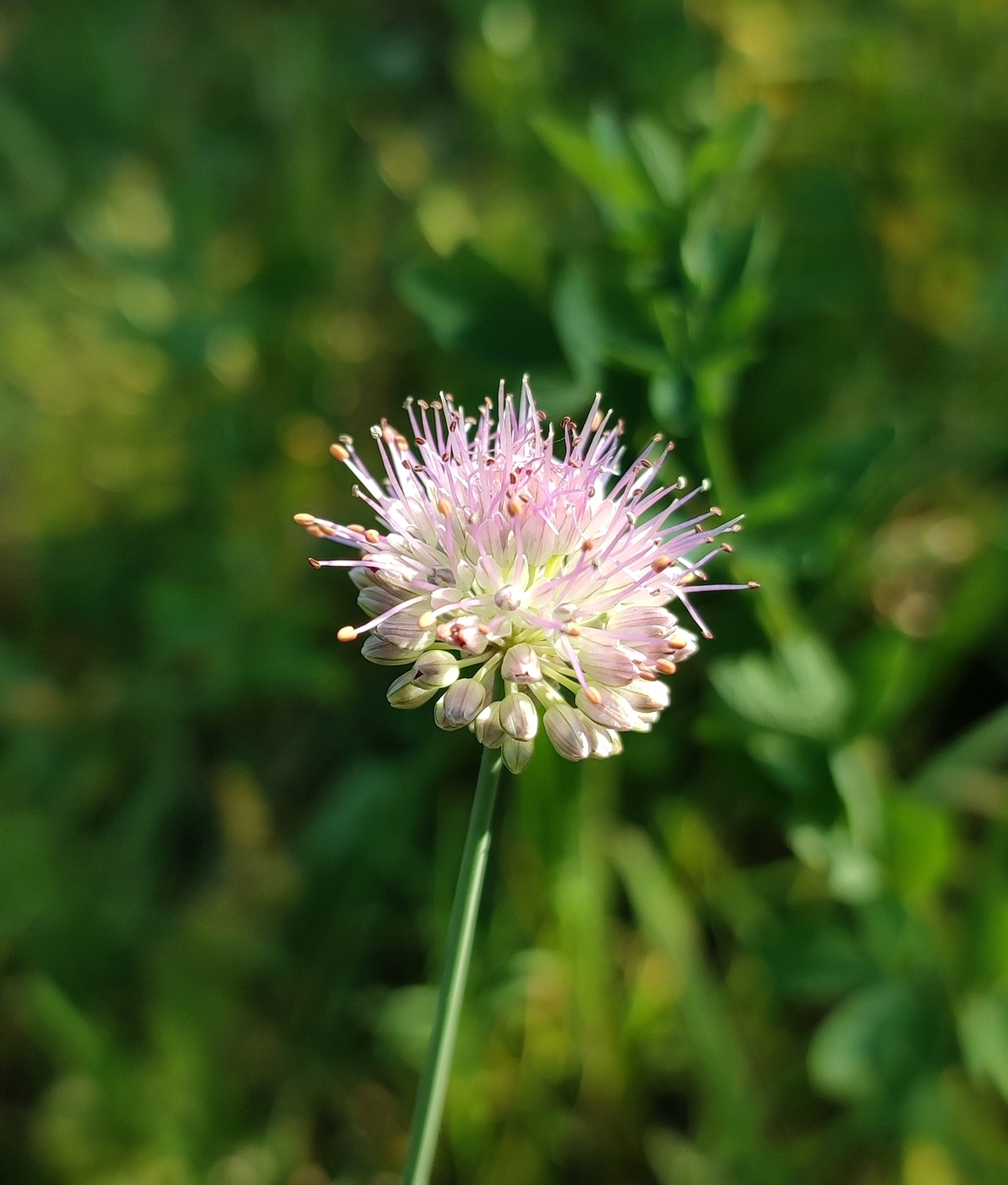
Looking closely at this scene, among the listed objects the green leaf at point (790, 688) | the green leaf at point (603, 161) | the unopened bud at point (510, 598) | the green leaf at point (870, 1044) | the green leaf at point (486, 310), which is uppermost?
the green leaf at point (603, 161)

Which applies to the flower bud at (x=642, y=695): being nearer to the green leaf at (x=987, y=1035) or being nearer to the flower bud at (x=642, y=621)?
the flower bud at (x=642, y=621)

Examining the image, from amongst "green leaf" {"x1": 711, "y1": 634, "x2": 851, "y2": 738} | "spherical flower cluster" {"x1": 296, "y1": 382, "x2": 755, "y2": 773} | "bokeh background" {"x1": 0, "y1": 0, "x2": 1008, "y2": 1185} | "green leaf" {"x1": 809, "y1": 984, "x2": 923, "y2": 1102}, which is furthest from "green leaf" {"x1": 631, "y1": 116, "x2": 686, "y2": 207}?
"green leaf" {"x1": 809, "y1": 984, "x2": 923, "y2": 1102}

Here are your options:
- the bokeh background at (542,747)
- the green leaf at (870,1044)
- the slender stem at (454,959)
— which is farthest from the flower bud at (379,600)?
the green leaf at (870,1044)

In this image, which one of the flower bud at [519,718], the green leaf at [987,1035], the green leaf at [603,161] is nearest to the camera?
the flower bud at [519,718]

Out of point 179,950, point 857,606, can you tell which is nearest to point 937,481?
point 857,606

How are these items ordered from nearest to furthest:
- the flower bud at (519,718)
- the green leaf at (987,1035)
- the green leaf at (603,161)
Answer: the flower bud at (519,718)
the green leaf at (603,161)
the green leaf at (987,1035)

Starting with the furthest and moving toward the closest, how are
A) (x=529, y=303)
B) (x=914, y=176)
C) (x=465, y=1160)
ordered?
(x=914, y=176) → (x=465, y=1160) → (x=529, y=303)

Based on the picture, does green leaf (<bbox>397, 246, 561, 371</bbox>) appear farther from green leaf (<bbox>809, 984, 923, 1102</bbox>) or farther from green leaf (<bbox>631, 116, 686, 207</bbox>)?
green leaf (<bbox>809, 984, 923, 1102</bbox>)

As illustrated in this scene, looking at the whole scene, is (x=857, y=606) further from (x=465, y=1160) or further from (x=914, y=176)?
(x=465, y=1160)
